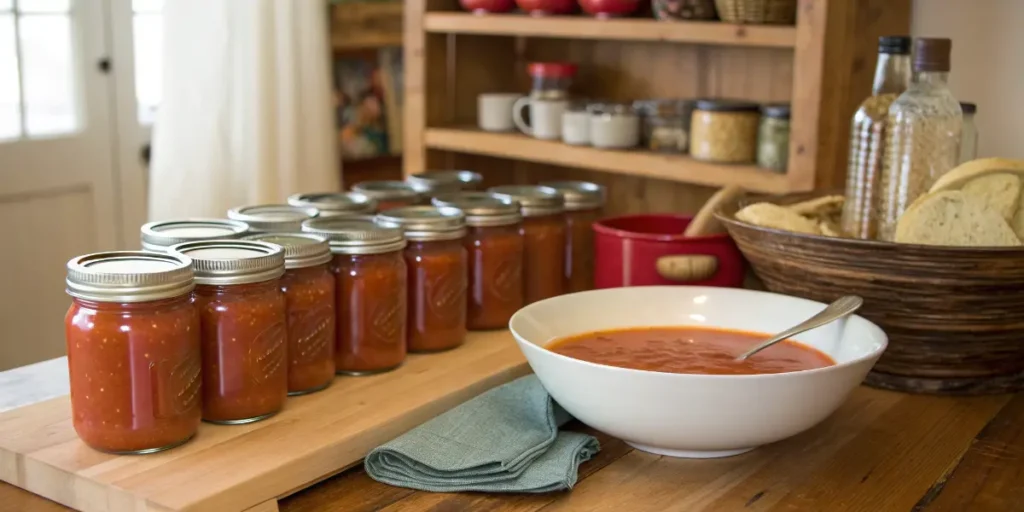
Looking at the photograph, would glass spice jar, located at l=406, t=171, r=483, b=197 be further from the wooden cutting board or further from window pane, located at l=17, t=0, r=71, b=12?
window pane, located at l=17, t=0, r=71, b=12

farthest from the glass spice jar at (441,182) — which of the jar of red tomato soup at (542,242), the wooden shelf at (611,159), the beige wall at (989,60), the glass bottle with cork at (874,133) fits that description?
the beige wall at (989,60)

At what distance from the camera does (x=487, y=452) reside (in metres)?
1.00

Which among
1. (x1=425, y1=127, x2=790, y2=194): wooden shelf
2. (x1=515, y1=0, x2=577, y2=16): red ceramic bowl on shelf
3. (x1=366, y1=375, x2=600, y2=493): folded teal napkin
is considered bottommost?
(x1=366, y1=375, x2=600, y2=493): folded teal napkin

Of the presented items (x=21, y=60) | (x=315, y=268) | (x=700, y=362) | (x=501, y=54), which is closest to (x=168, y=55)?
(x=21, y=60)

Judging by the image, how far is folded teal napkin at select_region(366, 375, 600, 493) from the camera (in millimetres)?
976

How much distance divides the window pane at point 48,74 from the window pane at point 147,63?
177 millimetres

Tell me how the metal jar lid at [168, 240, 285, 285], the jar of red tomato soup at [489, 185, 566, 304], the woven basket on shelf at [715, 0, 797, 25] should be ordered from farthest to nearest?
the woven basket on shelf at [715, 0, 797, 25], the jar of red tomato soup at [489, 185, 566, 304], the metal jar lid at [168, 240, 285, 285]

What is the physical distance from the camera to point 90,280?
3.03ft

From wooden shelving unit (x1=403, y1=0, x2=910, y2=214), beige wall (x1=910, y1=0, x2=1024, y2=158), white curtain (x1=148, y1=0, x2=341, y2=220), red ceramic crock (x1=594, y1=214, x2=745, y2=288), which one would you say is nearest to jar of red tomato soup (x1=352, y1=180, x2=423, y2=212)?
red ceramic crock (x1=594, y1=214, x2=745, y2=288)

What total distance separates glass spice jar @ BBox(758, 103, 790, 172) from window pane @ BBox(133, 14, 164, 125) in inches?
66.0

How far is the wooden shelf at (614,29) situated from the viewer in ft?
5.04

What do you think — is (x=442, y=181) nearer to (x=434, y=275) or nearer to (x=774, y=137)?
(x=434, y=275)

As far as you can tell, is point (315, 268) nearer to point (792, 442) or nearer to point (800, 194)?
point (792, 442)

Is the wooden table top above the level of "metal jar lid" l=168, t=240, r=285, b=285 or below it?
below
